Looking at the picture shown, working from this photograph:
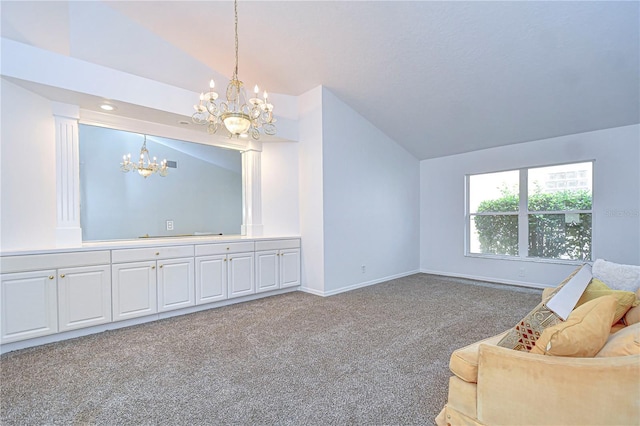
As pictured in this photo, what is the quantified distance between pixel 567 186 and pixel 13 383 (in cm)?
674

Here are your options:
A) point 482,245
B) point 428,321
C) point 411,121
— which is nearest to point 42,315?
point 428,321

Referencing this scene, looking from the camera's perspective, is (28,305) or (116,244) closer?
(28,305)

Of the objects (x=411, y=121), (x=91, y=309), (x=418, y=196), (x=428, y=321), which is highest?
(x=411, y=121)

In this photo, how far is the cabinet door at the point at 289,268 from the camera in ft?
15.0

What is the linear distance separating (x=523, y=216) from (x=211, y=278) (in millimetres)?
5042

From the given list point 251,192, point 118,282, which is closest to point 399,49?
point 251,192

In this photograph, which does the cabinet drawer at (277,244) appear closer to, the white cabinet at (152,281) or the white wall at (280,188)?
the white wall at (280,188)

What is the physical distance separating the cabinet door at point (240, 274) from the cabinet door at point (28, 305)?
1.77m

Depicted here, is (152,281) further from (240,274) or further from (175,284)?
(240,274)

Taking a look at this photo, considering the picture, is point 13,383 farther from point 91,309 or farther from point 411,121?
point 411,121

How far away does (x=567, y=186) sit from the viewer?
15.5 feet

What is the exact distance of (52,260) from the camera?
2809 millimetres

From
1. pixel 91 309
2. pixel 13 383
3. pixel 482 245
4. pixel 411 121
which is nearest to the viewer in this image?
pixel 13 383

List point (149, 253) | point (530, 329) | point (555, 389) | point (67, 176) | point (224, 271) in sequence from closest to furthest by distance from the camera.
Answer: point (555, 389) < point (530, 329) < point (67, 176) < point (149, 253) < point (224, 271)
